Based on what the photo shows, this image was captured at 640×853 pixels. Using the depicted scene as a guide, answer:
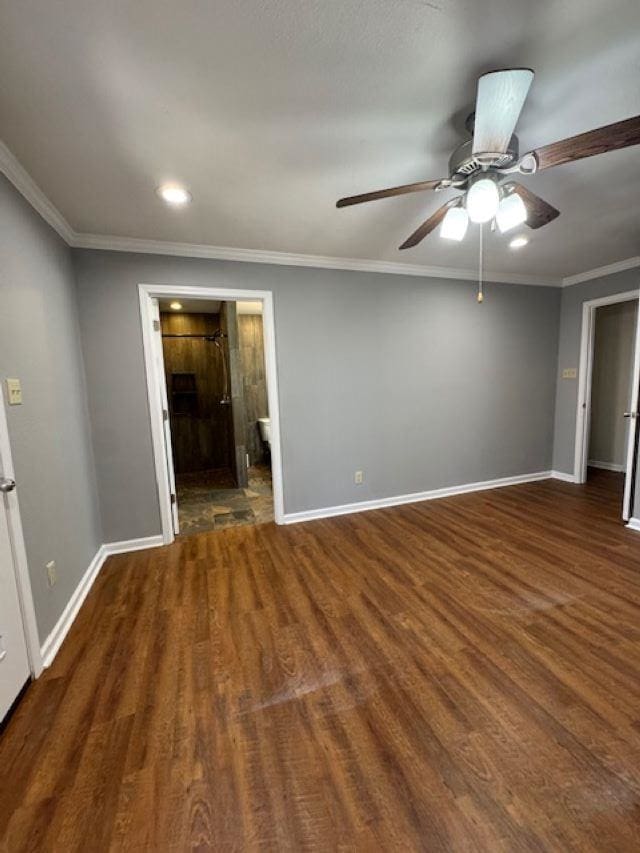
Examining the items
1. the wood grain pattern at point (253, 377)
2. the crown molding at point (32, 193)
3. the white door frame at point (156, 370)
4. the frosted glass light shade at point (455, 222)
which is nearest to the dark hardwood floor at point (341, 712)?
the white door frame at point (156, 370)

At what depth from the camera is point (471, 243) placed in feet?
9.32

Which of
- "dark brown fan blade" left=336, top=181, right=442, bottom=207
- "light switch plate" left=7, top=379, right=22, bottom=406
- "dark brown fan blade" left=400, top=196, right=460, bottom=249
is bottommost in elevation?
"light switch plate" left=7, top=379, right=22, bottom=406

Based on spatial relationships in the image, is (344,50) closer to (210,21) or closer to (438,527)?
(210,21)

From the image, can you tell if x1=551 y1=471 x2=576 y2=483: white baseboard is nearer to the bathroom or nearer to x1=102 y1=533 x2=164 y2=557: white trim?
the bathroom

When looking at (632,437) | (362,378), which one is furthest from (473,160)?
(632,437)

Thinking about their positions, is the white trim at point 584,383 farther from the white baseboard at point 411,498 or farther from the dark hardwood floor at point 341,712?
the dark hardwood floor at point 341,712

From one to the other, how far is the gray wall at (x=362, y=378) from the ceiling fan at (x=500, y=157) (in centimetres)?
146

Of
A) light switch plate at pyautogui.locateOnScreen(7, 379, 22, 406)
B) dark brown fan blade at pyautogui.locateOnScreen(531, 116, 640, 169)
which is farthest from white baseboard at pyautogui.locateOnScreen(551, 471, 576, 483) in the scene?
light switch plate at pyautogui.locateOnScreen(7, 379, 22, 406)

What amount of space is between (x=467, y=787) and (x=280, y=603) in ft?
3.98

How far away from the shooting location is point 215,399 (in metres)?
5.29

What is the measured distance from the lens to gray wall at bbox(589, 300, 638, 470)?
452 cm

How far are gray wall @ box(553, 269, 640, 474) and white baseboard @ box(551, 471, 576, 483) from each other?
41 mm

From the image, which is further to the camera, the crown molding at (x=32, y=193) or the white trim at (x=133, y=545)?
the white trim at (x=133, y=545)

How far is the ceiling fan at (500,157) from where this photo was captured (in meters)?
1.10
